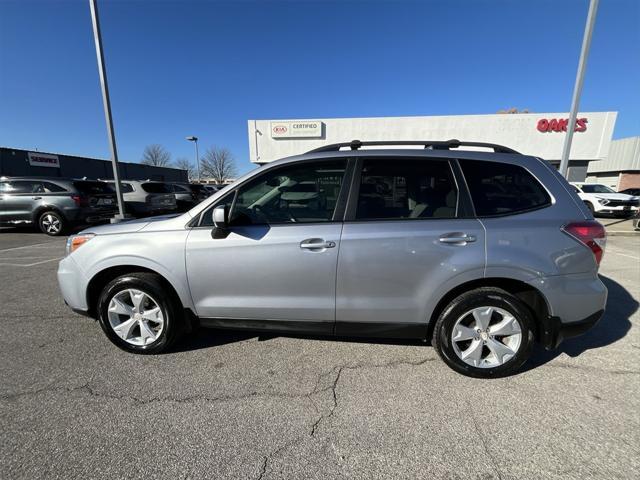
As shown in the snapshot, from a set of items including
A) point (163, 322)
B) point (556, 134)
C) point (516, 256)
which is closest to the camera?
point (516, 256)

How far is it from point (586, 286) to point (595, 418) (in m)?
0.91

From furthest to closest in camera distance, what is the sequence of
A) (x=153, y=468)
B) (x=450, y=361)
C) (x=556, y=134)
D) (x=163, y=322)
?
(x=556, y=134), (x=163, y=322), (x=450, y=361), (x=153, y=468)

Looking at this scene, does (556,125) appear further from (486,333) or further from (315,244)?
(315,244)

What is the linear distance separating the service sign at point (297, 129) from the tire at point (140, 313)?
21601 millimetres

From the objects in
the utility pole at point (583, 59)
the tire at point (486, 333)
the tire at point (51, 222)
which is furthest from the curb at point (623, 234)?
the tire at point (51, 222)

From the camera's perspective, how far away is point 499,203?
2357 millimetres

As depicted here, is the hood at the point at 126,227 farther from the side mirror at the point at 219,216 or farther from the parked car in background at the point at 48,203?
the parked car in background at the point at 48,203

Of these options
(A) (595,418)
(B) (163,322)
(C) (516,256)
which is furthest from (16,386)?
(A) (595,418)

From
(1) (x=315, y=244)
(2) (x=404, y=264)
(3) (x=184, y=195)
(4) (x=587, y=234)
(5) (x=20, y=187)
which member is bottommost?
(2) (x=404, y=264)

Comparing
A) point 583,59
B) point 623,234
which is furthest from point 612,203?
point 583,59

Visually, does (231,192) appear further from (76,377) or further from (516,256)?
(516,256)

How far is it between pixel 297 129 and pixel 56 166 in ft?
83.6

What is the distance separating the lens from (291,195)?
263 centimetres

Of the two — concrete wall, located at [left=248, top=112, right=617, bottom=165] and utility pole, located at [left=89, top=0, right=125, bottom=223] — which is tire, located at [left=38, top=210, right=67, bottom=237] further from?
concrete wall, located at [left=248, top=112, right=617, bottom=165]
